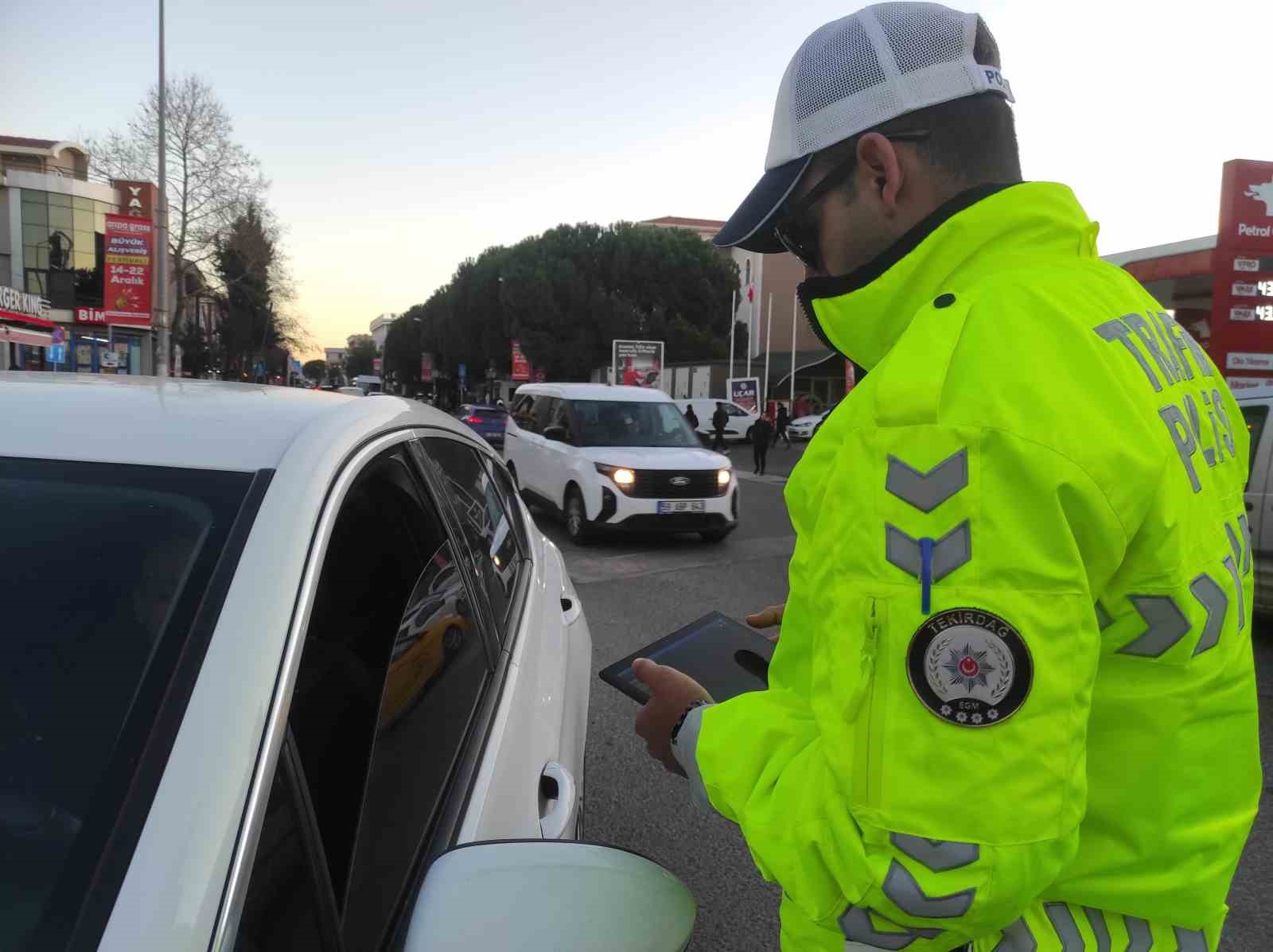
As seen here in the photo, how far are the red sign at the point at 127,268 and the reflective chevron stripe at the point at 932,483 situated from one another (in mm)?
28039

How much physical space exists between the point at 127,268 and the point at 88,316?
72.1 ft

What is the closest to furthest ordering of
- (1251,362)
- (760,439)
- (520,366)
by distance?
(1251,362) → (760,439) → (520,366)

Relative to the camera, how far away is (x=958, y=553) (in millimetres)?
848

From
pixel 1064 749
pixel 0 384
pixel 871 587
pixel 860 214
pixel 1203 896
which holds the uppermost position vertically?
pixel 860 214

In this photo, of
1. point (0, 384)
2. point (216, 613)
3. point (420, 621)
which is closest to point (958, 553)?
point (216, 613)

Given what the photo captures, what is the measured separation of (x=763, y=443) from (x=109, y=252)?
62.5 feet

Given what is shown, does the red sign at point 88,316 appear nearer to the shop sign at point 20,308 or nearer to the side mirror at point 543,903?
the shop sign at point 20,308

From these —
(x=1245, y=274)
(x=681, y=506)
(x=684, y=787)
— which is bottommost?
(x=684, y=787)

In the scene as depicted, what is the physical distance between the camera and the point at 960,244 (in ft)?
3.60

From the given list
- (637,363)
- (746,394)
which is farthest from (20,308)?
(746,394)

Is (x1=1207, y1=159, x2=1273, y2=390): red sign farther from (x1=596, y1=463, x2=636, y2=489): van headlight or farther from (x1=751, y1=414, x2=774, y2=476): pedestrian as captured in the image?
(x1=596, y1=463, x2=636, y2=489): van headlight

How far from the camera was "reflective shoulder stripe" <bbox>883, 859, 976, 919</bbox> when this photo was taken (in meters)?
0.86

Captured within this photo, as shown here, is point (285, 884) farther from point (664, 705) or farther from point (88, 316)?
point (88, 316)

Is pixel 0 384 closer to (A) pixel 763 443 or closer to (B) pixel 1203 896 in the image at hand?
(B) pixel 1203 896
